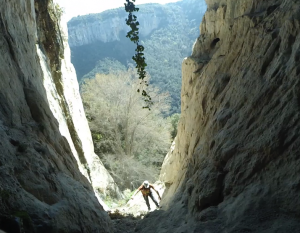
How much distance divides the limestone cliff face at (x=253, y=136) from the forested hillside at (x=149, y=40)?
143 ft

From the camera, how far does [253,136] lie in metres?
4.39

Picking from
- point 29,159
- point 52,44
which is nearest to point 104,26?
point 52,44

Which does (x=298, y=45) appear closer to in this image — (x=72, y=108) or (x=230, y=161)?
(x=230, y=161)

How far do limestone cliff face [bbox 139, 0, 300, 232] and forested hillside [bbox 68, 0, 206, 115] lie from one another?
143ft

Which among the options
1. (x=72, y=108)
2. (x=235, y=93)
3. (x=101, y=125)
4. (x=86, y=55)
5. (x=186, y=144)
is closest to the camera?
(x=235, y=93)

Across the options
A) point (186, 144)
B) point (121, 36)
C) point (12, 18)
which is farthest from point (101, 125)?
point (121, 36)

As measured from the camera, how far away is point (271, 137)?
12.8ft

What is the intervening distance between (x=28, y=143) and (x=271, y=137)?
3.77 meters

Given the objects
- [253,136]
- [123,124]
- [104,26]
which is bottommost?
[253,136]

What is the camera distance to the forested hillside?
201 ft

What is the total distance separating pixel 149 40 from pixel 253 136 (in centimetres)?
7470

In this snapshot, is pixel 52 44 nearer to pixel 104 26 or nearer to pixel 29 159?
pixel 29 159

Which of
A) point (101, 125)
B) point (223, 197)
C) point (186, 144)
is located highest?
point (101, 125)

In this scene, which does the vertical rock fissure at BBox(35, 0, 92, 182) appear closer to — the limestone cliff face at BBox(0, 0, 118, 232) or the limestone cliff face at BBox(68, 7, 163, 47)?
the limestone cliff face at BBox(0, 0, 118, 232)
